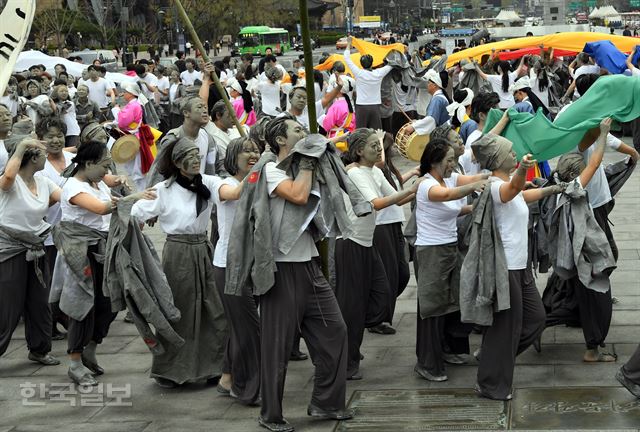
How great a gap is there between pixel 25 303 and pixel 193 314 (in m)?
1.45

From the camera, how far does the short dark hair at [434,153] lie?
7531mm

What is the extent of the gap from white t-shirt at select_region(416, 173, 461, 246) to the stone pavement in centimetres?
92

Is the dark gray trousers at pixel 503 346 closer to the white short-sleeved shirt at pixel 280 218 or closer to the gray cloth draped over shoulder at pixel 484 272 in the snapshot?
the gray cloth draped over shoulder at pixel 484 272

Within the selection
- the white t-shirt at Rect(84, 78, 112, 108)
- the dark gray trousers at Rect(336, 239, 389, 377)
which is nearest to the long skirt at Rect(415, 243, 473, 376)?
the dark gray trousers at Rect(336, 239, 389, 377)

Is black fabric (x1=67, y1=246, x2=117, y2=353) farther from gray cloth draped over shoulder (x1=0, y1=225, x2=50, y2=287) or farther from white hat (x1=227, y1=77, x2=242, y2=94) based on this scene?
white hat (x1=227, y1=77, x2=242, y2=94)

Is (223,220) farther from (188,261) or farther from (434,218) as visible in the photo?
(434,218)

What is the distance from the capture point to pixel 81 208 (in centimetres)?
805

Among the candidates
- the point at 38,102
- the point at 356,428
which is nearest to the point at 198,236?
the point at 356,428

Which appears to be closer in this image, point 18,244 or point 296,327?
point 296,327

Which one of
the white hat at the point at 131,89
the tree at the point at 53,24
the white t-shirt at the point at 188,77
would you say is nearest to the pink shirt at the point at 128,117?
the white hat at the point at 131,89

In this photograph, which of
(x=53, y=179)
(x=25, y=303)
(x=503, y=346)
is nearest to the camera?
(x=503, y=346)

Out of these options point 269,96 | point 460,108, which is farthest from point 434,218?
point 269,96

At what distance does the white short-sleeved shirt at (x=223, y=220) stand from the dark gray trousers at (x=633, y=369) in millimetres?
2458

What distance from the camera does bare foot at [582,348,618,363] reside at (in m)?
7.88
